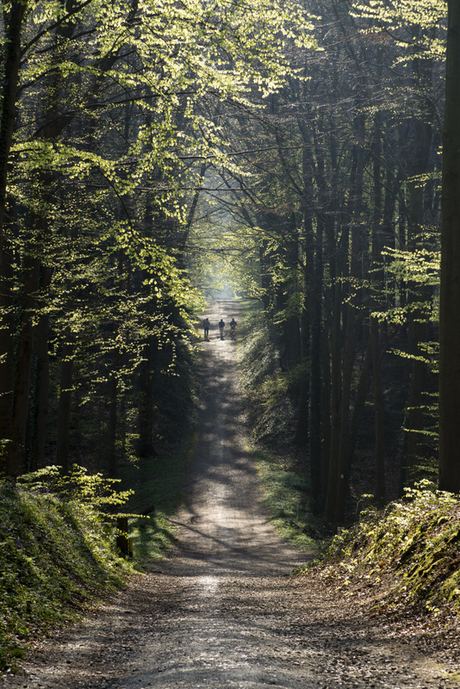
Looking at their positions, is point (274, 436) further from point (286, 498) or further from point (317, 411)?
point (317, 411)

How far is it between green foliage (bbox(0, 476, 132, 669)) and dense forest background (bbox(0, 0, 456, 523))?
117 cm

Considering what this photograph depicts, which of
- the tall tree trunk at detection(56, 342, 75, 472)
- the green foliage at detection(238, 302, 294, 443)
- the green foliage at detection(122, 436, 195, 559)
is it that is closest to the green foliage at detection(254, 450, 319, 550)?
the green foliage at detection(238, 302, 294, 443)

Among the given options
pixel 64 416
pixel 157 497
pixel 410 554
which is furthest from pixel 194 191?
pixel 410 554

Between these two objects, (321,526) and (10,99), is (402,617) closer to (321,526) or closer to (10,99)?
(10,99)

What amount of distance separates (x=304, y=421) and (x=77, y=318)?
1640 cm

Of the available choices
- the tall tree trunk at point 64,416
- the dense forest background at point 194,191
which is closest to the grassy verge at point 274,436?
the dense forest background at point 194,191

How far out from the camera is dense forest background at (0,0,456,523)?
29.3ft

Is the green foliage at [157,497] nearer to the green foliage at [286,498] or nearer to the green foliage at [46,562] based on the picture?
the green foliage at [286,498]

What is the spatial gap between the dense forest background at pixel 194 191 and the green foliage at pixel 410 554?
4712 millimetres

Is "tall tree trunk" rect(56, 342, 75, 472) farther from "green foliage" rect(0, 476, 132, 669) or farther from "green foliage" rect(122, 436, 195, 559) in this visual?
"green foliage" rect(0, 476, 132, 669)

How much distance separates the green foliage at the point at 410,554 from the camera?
5020 mm

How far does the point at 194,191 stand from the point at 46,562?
41.9 ft

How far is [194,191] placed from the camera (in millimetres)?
16719

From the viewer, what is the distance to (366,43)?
15.9 m
